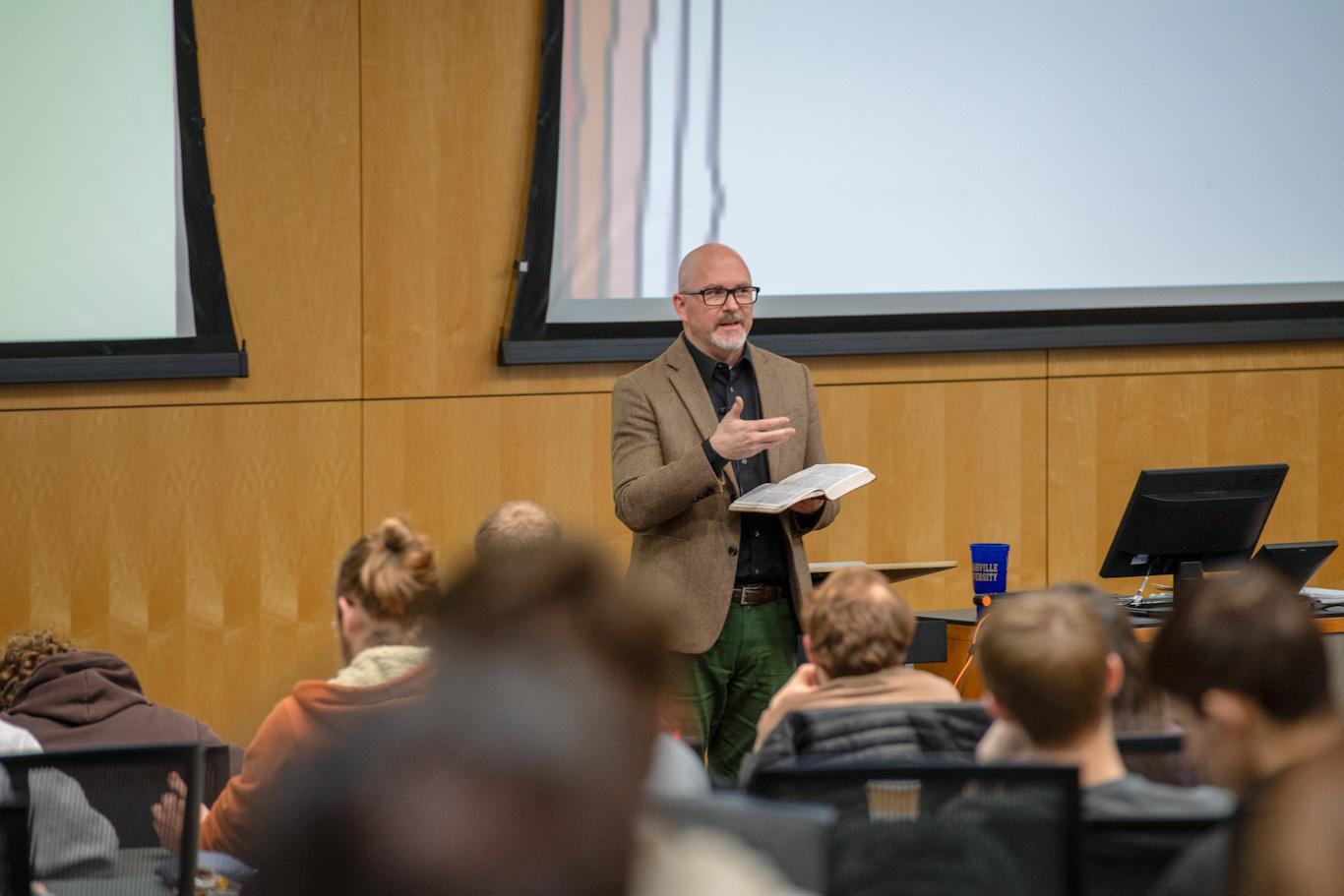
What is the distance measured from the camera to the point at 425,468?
5.33 meters

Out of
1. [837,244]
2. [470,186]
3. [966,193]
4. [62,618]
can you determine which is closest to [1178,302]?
[966,193]

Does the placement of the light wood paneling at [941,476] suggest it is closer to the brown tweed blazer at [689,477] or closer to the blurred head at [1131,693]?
the brown tweed blazer at [689,477]

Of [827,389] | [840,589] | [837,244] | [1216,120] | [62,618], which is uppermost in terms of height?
[1216,120]

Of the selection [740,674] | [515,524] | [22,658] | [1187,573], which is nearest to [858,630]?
[515,524]

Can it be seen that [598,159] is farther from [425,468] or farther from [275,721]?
[275,721]

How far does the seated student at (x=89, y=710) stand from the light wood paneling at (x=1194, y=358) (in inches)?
154

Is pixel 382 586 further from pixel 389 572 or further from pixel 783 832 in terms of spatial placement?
pixel 783 832

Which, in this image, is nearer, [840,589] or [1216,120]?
[840,589]

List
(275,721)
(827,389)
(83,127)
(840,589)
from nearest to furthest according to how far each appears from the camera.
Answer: (275,721), (840,589), (83,127), (827,389)

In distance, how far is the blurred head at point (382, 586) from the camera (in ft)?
8.17

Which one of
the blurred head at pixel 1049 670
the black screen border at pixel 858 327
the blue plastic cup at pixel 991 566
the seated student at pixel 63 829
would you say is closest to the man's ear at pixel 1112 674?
the blurred head at pixel 1049 670

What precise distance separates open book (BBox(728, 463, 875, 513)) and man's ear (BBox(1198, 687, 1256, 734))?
1696 millimetres

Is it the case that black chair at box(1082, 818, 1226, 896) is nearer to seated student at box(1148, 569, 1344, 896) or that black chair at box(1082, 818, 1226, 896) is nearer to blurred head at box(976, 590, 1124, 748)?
seated student at box(1148, 569, 1344, 896)

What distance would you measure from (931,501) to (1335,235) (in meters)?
1.93
